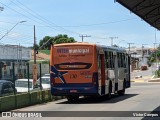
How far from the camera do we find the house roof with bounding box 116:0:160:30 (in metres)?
15.5

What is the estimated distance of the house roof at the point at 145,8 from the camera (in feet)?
50.8

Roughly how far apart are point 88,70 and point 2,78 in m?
4.69

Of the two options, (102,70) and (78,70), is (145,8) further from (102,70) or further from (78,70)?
(102,70)

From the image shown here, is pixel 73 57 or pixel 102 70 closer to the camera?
pixel 73 57

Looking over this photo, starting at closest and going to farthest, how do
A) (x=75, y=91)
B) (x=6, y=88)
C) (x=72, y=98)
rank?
(x=6, y=88)
(x=75, y=91)
(x=72, y=98)

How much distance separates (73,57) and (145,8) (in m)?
6.98

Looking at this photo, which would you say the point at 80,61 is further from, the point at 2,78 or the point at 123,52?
the point at 123,52

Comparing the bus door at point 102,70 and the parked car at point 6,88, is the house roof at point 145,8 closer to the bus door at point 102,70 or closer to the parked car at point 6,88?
the bus door at point 102,70

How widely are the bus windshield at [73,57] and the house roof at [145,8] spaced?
4195 mm

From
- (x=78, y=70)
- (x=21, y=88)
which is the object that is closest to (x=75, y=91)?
(x=78, y=70)

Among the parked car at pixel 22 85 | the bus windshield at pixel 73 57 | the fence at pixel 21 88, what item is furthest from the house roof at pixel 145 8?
the parked car at pixel 22 85

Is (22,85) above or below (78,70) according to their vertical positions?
below

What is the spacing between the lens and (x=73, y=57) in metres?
23.0

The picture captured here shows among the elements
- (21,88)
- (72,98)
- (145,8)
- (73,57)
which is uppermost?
(145,8)
